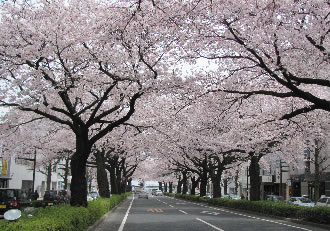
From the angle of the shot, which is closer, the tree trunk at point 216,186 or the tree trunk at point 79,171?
the tree trunk at point 79,171

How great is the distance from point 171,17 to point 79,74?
5753mm

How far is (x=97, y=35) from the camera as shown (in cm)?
1245

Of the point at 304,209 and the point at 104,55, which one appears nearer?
the point at 104,55

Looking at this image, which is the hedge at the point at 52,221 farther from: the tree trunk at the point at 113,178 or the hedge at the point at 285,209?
the tree trunk at the point at 113,178

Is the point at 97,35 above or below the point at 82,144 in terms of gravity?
above

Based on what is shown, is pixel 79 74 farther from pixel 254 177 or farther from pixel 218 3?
pixel 254 177

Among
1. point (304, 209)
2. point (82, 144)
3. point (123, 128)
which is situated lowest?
point (304, 209)

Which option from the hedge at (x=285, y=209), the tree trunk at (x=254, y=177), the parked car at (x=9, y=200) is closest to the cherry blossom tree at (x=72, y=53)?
the parked car at (x=9, y=200)

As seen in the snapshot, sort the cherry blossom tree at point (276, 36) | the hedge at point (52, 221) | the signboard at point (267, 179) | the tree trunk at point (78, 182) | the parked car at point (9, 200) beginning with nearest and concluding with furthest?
the hedge at point (52, 221)
the cherry blossom tree at point (276, 36)
the tree trunk at point (78, 182)
the parked car at point (9, 200)
the signboard at point (267, 179)

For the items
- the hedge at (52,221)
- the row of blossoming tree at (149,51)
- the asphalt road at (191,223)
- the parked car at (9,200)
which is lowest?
the asphalt road at (191,223)

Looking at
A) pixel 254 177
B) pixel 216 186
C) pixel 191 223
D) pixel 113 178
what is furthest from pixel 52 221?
pixel 216 186

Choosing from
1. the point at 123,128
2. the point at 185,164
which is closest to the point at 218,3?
the point at 123,128

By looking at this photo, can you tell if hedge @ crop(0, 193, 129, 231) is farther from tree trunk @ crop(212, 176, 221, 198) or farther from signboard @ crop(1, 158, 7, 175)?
signboard @ crop(1, 158, 7, 175)

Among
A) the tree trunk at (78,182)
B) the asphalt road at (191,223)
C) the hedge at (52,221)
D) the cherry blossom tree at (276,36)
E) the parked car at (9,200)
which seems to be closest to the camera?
the hedge at (52,221)
